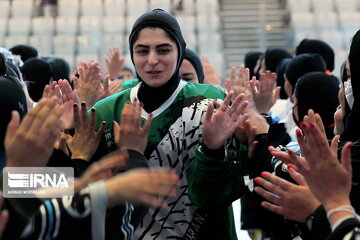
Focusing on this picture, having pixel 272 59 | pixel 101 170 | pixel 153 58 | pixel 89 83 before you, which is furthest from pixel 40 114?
pixel 272 59

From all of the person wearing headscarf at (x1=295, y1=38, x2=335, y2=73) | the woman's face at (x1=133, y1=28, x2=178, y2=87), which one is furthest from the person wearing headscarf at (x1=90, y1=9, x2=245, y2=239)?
the person wearing headscarf at (x1=295, y1=38, x2=335, y2=73)

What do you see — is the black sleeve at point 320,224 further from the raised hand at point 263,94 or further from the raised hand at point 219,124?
the raised hand at point 263,94

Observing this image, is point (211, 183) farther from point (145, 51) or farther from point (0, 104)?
point (0, 104)

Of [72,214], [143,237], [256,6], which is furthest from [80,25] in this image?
[72,214]

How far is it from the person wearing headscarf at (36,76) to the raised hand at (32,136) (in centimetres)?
330

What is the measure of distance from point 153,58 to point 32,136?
1.21m

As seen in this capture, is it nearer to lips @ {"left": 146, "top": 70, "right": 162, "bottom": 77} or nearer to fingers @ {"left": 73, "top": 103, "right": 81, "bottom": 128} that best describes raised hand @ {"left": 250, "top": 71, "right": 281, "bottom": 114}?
lips @ {"left": 146, "top": 70, "right": 162, "bottom": 77}

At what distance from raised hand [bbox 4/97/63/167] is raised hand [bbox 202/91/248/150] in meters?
0.83

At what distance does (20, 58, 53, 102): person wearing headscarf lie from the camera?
476 centimetres

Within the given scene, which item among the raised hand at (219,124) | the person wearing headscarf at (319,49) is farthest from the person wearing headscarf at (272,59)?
the raised hand at (219,124)

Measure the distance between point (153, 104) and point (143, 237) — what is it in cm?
56

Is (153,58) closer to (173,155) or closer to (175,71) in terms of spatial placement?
(175,71)

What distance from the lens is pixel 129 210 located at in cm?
180

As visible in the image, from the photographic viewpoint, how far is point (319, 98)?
2.96 meters
